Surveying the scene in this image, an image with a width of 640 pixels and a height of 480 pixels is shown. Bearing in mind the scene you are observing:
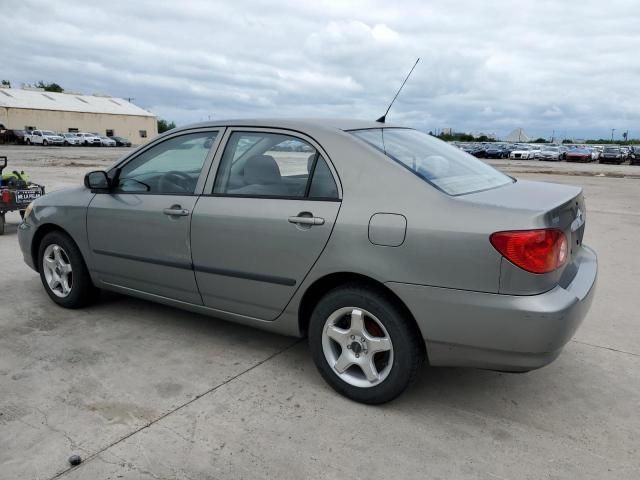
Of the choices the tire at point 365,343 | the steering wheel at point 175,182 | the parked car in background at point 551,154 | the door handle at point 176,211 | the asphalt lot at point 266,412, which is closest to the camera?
the asphalt lot at point 266,412

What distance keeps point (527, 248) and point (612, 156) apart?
48098 mm

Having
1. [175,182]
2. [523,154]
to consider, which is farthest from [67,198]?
[523,154]

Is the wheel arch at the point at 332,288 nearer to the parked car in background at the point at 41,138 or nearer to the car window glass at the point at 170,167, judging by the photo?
the car window glass at the point at 170,167

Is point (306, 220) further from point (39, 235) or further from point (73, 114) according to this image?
point (73, 114)

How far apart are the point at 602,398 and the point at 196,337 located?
2.70 m

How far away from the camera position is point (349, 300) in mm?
2982

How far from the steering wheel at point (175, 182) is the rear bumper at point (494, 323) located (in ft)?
5.48

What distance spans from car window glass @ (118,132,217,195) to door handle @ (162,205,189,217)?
0.39 ft

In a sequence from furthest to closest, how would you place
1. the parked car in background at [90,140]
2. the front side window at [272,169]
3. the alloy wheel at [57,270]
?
the parked car in background at [90,140] → the alloy wheel at [57,270] → the front side window at [272,169]

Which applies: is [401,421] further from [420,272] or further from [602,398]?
[602,398]

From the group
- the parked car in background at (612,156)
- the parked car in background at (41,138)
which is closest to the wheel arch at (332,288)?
the parked car in background at (612,156)

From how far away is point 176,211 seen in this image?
3.64 meters

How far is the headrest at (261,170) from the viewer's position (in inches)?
134

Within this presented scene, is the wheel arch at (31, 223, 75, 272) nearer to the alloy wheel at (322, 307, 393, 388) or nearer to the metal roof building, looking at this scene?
the alloy wheel at (322, 307, 393, 388)
